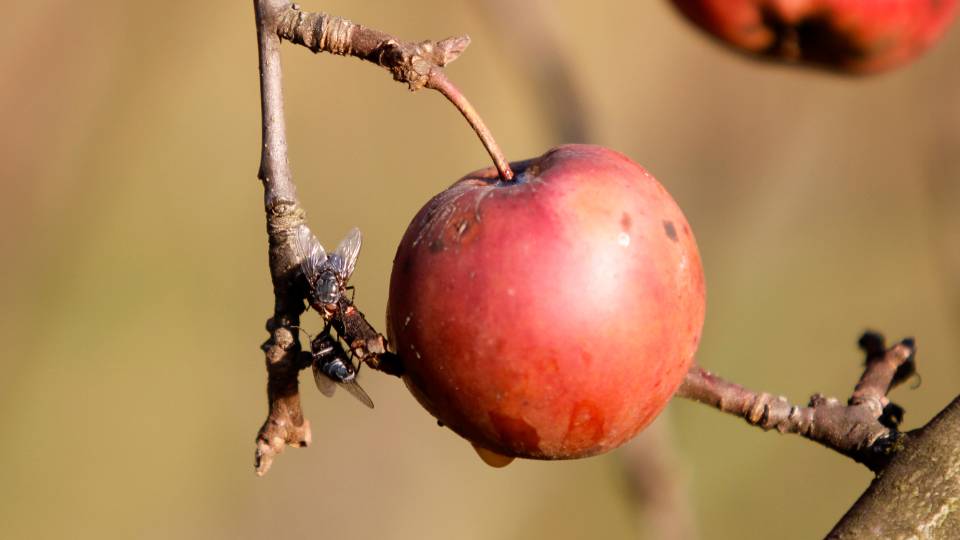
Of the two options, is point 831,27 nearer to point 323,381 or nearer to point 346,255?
point 346,255

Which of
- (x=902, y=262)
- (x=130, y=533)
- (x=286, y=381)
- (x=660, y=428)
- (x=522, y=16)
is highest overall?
(x=522, y=16)

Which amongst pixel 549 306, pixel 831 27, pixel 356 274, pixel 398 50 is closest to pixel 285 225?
pixel 398 50

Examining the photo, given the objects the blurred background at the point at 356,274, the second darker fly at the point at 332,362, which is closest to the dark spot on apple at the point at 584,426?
the second darker fly at the point at 332,362

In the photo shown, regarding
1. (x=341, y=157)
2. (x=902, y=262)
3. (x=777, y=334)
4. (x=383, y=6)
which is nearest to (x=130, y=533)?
(x=341, y=157)

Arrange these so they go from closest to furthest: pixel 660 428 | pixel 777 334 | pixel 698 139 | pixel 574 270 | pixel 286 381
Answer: pixel 574 270 → pixel 286 381 → pixel 660 428 → pixel 777 334 → pixel 698 139

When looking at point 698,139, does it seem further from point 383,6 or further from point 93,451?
point 93,451
